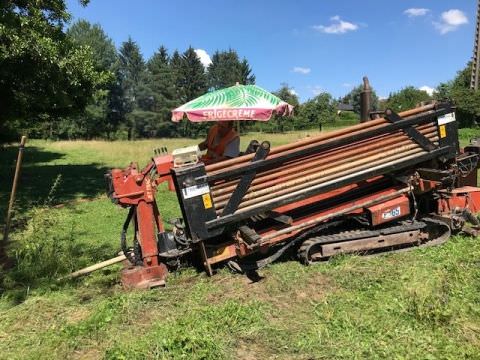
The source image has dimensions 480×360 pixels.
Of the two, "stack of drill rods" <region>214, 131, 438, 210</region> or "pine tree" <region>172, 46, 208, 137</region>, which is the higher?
"pine tree" <region>172, 46, 208, 137</region>

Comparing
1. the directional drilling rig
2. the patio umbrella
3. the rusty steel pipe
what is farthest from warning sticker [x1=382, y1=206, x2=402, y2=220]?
the patio umbrella

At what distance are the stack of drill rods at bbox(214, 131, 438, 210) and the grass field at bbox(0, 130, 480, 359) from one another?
0.96 m

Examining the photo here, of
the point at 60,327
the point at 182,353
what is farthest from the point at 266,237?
the point at 60,327

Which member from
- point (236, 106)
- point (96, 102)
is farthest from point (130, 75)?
point (236, 106)

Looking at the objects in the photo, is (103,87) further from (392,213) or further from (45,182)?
(392,213)

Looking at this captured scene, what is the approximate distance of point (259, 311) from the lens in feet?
14.9

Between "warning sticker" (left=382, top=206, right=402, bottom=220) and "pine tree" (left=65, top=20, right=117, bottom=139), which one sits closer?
"warning sticker" (left=382, top=206, right=402, bottom=220)

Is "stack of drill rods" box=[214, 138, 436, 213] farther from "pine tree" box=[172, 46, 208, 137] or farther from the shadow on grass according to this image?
"pine tree" box=[172, 46, 208, 137]

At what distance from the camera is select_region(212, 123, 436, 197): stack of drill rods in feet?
Answer: 17.4

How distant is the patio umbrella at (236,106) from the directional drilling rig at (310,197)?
5.15ft

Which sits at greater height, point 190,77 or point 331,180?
point 190,77

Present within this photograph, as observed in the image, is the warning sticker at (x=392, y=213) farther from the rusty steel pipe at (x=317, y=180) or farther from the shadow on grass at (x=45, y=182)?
the shadow on grass at (x=45, y=182)

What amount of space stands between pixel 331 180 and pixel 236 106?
239 centimetres

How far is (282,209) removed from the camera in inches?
236
